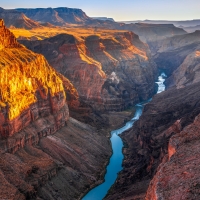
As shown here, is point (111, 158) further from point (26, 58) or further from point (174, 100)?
point (174, 100)

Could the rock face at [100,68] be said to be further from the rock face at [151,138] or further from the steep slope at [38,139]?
the steep slope at [38,139]

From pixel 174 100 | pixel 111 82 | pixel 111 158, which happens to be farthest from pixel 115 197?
pixel 111 82

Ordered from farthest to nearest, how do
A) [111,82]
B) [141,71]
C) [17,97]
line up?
1. [141,71]
2. [111,82]
3. [17,97]

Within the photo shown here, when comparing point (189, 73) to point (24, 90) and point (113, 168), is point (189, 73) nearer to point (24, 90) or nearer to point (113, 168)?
point (113, 168)

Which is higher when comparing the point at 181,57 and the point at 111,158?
the point at 181,57

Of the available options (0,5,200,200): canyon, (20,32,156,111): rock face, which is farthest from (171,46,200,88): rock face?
(0,5,200,200): canyon

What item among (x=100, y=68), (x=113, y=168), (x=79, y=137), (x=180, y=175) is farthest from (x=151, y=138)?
(x=100, y=68)

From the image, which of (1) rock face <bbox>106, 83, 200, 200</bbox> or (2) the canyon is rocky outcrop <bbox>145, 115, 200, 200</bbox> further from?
(1) rock face <bbox>106, 83, 200, 200</bbox>

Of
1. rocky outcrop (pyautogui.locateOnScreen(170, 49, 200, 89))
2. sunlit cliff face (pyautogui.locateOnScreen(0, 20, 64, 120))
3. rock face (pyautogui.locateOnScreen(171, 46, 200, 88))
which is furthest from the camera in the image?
rock face (pyautogui.locateOnScreen(171, 46, 200, 88))
